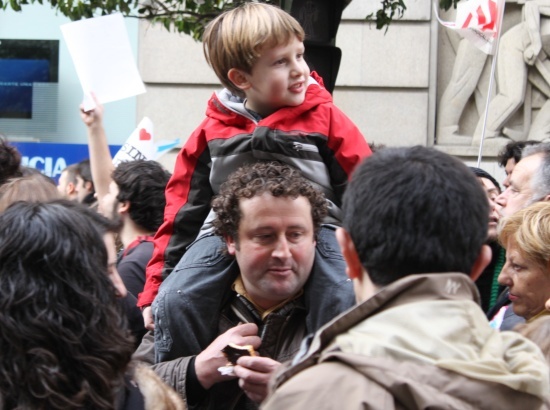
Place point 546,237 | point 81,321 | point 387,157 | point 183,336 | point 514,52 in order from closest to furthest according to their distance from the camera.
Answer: point 387,157 → point 81,321 → point 183,336 → point 546,237 → point 514,52

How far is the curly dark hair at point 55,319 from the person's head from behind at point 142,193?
3.08m

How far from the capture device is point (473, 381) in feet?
6.34

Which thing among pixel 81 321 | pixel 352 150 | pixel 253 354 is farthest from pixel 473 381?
pixel 352 150

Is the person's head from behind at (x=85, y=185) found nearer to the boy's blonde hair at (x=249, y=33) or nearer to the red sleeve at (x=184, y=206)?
the red sleeve at (x=184, y=206)

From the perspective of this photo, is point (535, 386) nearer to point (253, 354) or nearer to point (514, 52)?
point (253, 354)

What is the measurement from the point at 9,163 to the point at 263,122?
68.2 inches

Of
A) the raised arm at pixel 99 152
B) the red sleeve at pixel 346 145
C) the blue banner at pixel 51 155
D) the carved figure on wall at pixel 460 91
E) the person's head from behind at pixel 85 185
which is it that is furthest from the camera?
the carved figure on wall at pixel 460 91

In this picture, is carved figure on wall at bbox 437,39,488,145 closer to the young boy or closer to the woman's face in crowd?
the woman's face in crowd

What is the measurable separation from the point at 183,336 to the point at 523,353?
1.56 metres

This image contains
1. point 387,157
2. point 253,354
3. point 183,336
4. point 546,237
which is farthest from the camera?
point 546,237

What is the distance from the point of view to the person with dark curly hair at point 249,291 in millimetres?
3254

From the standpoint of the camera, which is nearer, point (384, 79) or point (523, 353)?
point (523, 353)

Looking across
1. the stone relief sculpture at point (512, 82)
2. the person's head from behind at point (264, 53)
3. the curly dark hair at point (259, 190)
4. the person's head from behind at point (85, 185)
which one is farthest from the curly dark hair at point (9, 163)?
the stone relief sculpture at point (512, 82)

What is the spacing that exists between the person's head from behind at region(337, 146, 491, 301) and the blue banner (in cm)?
782
